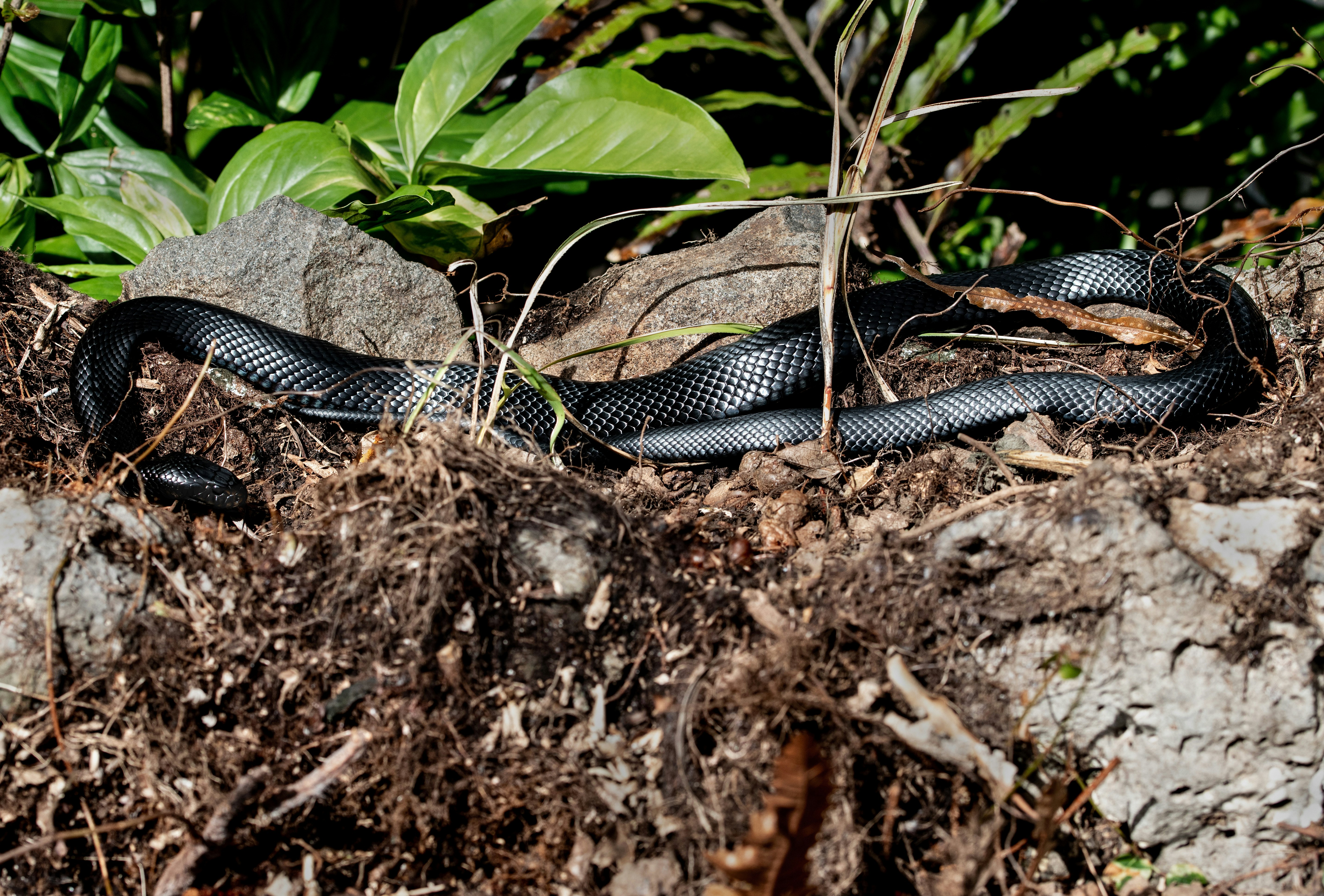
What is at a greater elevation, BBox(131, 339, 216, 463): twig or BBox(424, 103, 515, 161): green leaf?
BBox(424, 103, 515, 161): green leaf

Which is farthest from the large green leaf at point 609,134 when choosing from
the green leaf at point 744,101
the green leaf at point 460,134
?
the green leaf at point 744,101

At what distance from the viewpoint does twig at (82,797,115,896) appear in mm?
1901

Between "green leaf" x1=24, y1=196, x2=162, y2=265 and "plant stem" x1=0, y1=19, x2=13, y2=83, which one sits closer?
"plant stem" x1=0, y1=19, x2=13, y2=83

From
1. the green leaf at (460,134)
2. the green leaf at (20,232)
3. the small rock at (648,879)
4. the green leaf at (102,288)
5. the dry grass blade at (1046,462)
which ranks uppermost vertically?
the green leaf at (460,134)

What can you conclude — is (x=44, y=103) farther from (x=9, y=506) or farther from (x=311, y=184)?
(x=9, y=506)

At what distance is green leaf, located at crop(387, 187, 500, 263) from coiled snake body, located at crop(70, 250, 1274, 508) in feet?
2.19

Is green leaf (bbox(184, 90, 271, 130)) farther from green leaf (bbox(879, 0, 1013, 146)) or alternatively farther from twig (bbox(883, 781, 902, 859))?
twig (bbox(883, 781, 902, 859))

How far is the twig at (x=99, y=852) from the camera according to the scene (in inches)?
74.9

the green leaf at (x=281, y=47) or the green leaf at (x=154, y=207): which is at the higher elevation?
the green leaf at (x=281, y=47)

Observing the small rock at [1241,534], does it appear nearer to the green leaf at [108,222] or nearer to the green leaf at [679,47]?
the green leaf at [679,47]

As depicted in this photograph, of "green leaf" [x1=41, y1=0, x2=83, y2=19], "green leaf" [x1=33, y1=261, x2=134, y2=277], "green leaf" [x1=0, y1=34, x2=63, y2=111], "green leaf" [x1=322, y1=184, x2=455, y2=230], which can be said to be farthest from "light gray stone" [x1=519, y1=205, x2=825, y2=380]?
"green leaf" [x1=0, y1=34, x2=63, y2=111]

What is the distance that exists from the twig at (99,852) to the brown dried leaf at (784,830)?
1.41 meters

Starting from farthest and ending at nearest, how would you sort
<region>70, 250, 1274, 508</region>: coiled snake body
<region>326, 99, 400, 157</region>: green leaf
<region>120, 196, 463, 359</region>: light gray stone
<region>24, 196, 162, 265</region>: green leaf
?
<region>326, 99, 400, 157</region>: green leaf → <region>24, 196, 162, 265</region>: green leaf → <region>120, 196, 463, 359</region>: light gray stone → <region>70, 250, 1274, 508</region>: coiled snake body

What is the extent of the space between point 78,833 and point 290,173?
3.19 m
